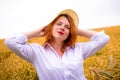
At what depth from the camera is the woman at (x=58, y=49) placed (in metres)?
1.23

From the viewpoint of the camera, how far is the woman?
1.23 meters

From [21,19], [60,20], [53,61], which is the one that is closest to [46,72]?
[53,61]

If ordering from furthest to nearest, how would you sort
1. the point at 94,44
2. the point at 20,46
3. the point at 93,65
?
the point at 93,65 < the point at 94,44 < the point at 20,46

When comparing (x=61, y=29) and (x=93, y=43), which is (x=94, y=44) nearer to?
(x=93, y=43)

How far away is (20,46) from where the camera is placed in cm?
123

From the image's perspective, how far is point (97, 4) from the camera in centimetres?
244

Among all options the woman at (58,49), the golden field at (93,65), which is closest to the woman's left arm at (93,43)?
the woman at (58,49)

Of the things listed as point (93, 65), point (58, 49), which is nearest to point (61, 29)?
point (58, 49)

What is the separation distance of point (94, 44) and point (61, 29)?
21 centimetres

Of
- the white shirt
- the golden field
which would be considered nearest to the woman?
the white shirt

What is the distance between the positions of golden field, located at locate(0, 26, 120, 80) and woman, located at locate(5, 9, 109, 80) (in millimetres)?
829

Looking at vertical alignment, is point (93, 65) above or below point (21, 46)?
below

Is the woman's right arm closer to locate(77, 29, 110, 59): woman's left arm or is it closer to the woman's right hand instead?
the woman's right hand

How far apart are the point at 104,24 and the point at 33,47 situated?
1302mm
